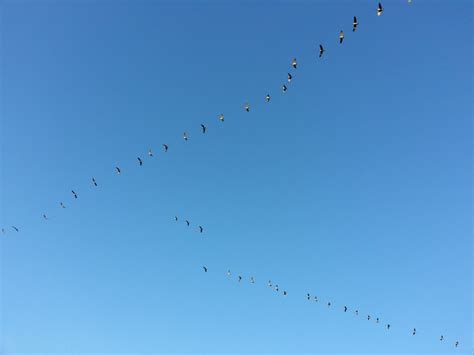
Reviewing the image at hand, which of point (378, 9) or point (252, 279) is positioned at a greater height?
point (378, 9)

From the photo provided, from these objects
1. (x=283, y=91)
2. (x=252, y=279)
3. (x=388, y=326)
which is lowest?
(x=388, y=326)

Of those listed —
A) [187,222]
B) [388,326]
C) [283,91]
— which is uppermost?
[283,91]

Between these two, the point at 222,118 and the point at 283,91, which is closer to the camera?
the point at 283,91

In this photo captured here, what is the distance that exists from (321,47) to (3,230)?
1389 inches

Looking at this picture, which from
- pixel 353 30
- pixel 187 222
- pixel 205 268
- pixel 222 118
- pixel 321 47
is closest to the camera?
pixel 353 30

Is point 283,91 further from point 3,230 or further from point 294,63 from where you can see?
point 3,230

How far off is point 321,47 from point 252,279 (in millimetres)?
25916

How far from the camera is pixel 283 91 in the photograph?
38656 millimetres

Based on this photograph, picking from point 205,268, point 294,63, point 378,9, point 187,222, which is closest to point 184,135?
point 187,222

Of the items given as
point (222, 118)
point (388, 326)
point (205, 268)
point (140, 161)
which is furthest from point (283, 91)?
point (388, 326)

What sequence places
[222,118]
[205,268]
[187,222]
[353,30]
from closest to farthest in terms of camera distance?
[353,30]
[222,118]
[187,222]
[205,268]

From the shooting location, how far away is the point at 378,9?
3394 cm

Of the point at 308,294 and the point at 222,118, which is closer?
the point at 222,118

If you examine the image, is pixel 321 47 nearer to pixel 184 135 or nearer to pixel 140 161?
pixel 184 135
